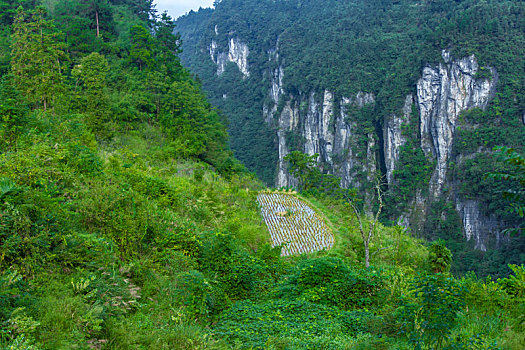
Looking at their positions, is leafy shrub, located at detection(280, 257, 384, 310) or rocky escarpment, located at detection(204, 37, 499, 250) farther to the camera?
rocky escarpment, located at detection(204, 37, 499, 250)

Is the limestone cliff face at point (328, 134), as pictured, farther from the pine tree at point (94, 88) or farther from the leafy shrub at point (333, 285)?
the leafy shrub at point (333, 285)

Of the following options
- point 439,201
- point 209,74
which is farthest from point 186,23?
point 439,201

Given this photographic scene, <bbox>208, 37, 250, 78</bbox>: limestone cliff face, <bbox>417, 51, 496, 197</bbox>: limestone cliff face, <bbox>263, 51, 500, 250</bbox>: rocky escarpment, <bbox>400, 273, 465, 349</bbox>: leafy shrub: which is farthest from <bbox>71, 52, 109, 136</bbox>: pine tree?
<bbox>208, 37, 250, 78</bbox>: limestone cliff face

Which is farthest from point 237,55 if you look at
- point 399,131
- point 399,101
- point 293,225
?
point 293,225

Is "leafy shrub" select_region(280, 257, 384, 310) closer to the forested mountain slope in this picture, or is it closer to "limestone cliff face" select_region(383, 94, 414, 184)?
the forested mountain slope

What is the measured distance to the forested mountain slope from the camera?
44.2 metres

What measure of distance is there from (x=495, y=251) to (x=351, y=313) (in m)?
37.7

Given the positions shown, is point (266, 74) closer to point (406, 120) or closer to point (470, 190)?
point (406, 120)

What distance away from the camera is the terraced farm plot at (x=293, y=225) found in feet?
32.1

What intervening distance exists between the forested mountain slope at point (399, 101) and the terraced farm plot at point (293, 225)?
1307cm

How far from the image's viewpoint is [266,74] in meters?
89.6

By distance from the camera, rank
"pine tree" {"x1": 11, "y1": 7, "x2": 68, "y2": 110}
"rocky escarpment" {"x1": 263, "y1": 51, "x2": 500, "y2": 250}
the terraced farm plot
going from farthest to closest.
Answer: "rocky escarpment" {"x1": 263, "y1": 51, "x2": 500, "y2": 250}, "pine tree" {"x1": 11, "y1": 7, "x2": 68, "y2": 110}, the terraced farm plot

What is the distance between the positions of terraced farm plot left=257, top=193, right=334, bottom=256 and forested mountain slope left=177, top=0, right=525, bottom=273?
13072mm

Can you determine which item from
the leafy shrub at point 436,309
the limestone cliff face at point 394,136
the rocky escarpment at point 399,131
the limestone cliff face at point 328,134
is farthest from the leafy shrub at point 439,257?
the limestone cliff face at point 328,134
